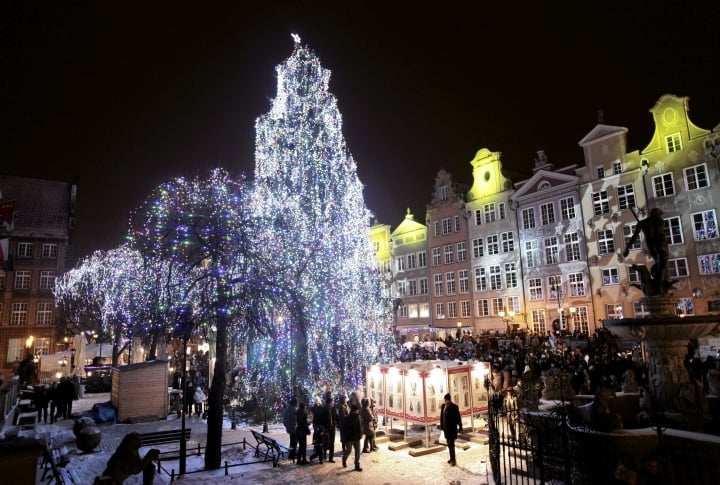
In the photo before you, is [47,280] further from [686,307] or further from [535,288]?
[686,307]

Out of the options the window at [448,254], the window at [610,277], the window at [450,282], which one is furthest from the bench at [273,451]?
the window at [448,254]

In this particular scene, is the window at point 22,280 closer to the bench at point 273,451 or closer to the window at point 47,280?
the window at point 47,280

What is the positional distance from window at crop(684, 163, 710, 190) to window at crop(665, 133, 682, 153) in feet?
5.20

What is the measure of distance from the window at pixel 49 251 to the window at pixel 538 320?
48.0 m

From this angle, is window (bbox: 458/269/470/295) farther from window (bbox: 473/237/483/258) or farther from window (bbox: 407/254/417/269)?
window (bbox: 407/254/417/269)

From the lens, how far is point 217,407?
13.1m

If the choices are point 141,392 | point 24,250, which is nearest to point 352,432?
point 141,392

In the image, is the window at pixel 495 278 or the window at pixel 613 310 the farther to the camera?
the window at pixel 495 278

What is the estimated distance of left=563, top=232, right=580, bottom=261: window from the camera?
3640 centimetres

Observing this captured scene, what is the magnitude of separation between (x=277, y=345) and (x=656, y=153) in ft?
94.4

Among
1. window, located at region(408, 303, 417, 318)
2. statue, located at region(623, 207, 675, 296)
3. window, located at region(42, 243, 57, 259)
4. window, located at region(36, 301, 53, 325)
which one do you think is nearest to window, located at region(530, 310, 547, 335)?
window, located at region(408, 303, 417, 318)

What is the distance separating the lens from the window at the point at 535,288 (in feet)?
127

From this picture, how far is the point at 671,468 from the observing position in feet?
24.9

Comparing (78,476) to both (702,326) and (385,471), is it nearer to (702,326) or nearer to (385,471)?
(385,471)
